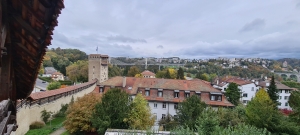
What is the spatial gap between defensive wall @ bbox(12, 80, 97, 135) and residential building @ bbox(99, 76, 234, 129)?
4.93 m

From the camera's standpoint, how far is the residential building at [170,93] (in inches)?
862

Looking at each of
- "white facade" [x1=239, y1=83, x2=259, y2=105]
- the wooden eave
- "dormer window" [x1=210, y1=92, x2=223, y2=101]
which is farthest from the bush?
"white facade" [x1=239, y1=83, x2=259, y2=105]

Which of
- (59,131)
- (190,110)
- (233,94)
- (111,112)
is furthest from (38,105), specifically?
(233,94)

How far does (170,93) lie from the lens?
75.5 feet

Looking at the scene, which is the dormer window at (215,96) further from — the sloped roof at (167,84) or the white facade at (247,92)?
the white facade at (247,92)

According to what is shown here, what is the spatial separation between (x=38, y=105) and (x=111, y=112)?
7.13 meters

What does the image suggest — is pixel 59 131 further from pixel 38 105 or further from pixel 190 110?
pixel 190 110

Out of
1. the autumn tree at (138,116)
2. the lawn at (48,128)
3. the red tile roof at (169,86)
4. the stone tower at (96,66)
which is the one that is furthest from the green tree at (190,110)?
the stone tower at (96,66)

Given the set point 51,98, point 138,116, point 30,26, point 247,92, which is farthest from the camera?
point 247,92

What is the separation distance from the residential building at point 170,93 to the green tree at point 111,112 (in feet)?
25.3

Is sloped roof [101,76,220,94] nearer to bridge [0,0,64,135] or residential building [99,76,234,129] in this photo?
residential building [99,76,234,129]

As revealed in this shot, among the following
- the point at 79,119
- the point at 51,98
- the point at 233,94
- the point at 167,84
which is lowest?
the point at 233,94

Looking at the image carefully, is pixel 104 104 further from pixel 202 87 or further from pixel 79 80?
pixel 79 80

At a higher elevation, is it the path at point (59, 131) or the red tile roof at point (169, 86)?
the red tile roof at point (169, 86)
